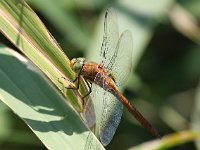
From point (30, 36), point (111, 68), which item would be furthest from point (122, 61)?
point (30, 36)

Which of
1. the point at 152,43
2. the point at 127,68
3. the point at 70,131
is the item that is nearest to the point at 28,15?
the point at 70,131

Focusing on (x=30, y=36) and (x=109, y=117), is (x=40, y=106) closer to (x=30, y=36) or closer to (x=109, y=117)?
(x=30, y=36)

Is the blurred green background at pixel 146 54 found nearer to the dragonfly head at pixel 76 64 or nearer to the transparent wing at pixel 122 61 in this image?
the transparent wing at pixel 122 61

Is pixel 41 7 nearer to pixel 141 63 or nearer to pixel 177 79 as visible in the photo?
pixel 141 63

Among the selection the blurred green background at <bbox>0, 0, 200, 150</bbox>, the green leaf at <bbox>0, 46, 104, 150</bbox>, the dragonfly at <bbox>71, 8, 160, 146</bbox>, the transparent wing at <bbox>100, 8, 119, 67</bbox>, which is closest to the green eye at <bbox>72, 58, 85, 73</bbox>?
the dragonfly at <bbox>71, 8, 160, 146</bbox>

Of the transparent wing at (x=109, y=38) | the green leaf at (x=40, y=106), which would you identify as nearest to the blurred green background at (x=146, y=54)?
the transparent wing at (x=109, y=38)

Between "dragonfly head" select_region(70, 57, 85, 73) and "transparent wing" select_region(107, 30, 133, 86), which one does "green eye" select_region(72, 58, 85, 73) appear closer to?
"dragonfly head" select_region(70, 57, 85, 73)

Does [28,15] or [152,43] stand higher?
[28,15]
